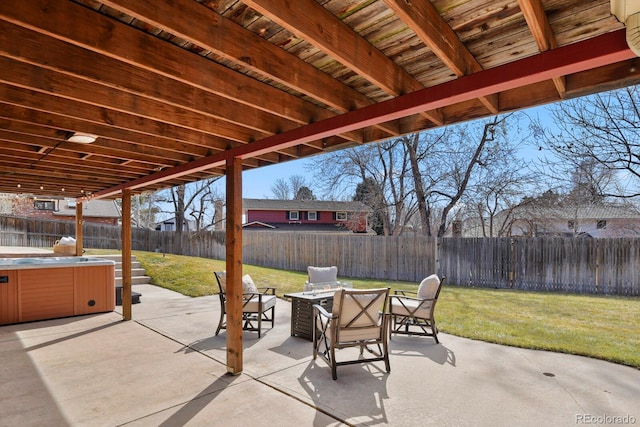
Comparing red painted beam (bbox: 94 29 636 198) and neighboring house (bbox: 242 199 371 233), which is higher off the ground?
red painted beam (bbox: 94 29 636 198)

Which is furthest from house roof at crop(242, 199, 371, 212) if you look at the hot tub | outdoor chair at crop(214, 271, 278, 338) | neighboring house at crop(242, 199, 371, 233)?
outdoor chair at crop(214, 271, 278, 338)

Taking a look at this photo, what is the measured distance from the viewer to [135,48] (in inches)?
82.4

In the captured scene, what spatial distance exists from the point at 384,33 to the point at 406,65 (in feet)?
1.33

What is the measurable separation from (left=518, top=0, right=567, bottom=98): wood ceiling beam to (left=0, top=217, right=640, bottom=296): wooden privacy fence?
8648mm

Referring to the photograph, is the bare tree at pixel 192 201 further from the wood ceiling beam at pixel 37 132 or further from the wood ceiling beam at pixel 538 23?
the wood ceiling beam at pixel 538 23

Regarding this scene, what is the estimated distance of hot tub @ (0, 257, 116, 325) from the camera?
6145 mm

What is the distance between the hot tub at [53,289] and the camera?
20.2ft

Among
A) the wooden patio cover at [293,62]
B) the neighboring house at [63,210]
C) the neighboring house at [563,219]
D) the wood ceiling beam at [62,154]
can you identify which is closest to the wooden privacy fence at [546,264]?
the neighboring house at [563,219]

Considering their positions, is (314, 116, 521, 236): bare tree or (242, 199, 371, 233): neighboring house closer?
(314, 116, 521, 236): bare tree

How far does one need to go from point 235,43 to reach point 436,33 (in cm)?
109

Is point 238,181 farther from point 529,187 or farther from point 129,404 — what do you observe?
point 529,187

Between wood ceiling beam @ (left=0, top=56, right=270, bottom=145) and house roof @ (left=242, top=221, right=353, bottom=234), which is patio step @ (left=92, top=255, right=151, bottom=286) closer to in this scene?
wood ceiling beam @ (left=0, top=56, right=270, bottom=145)

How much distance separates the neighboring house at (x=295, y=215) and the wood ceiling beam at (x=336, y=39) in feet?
72.1

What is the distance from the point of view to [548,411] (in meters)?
3.02
